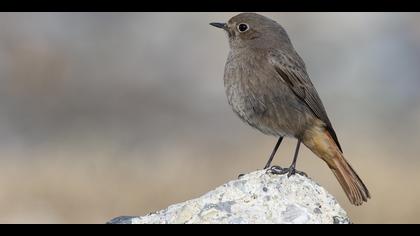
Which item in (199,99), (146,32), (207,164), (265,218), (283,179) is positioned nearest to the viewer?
(265,218)

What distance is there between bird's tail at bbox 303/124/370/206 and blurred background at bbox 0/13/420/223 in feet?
9.68

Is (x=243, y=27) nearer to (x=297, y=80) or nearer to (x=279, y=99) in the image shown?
(x=297, y=80)

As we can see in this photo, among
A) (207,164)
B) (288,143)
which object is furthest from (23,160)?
(288,143)

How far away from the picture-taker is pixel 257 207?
677 cm

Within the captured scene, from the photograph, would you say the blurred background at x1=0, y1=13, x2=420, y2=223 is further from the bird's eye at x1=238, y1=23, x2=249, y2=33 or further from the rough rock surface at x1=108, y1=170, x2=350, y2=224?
the rough rock surface at x1=108, y1=170, x2=350, y2=224

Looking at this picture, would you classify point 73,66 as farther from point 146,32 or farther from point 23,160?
point 23,160

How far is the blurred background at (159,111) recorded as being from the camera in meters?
13.6

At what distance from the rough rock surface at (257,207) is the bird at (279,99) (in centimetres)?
193

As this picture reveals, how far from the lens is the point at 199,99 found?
62.3 ft

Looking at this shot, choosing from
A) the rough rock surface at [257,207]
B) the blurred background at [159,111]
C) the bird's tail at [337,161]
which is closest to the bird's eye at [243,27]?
the bird's tail at [337,161]

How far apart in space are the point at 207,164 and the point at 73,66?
6512mm

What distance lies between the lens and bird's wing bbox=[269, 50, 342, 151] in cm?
932

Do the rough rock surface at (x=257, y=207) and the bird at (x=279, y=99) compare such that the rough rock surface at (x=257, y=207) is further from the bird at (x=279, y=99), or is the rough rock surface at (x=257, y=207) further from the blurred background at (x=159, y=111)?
the blurred background at (x=159, y=111)

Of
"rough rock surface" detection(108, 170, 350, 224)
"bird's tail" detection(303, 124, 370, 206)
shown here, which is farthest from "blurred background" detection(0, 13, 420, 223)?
"rough rock surface" detection(108, 170, 350, 224)
